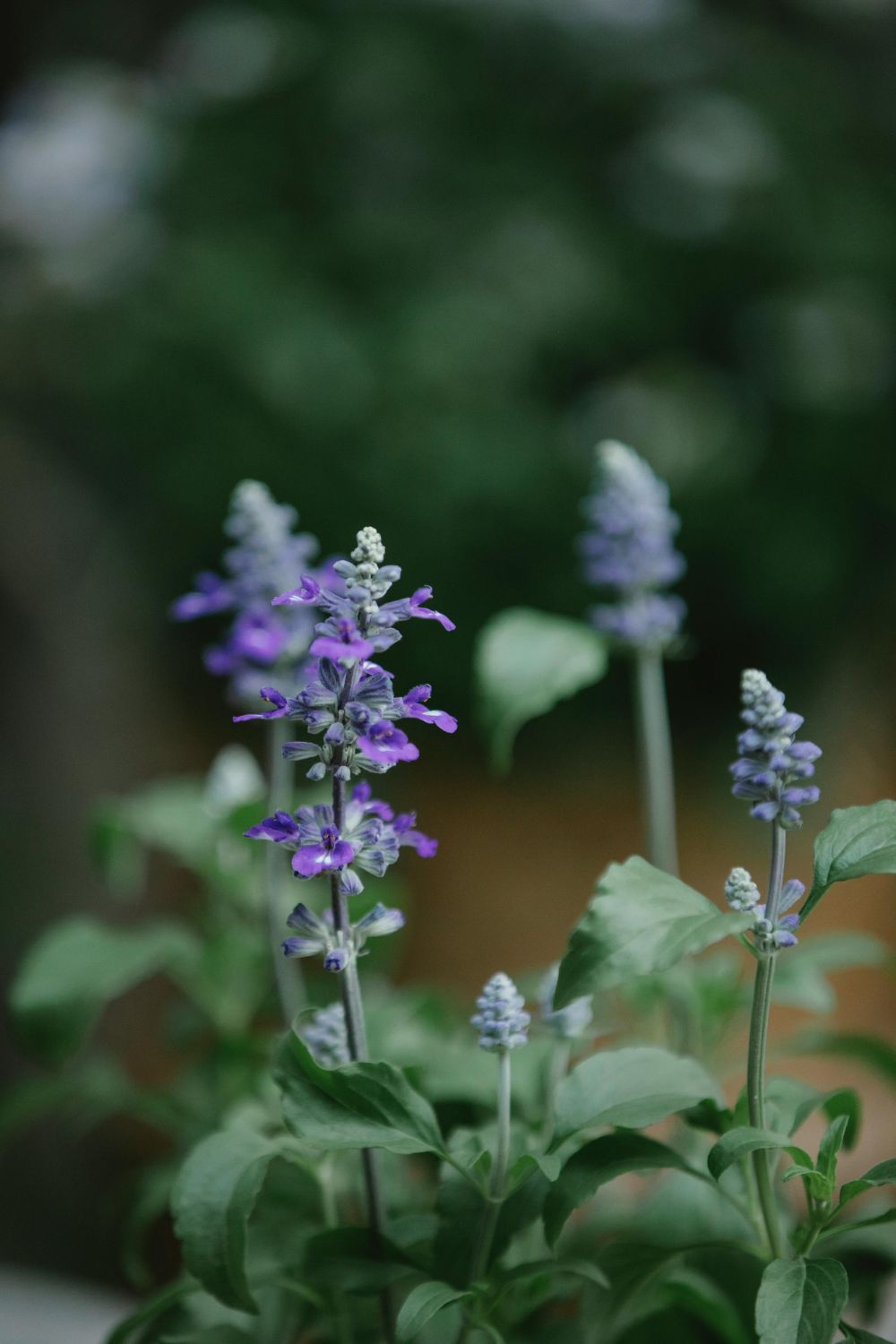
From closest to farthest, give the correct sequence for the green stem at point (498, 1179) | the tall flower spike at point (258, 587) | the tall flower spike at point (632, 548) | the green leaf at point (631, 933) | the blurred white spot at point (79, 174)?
the green leaf at point (631, 933)
the green stem at point (498, 1179)
the tall flower spike at point (258, 587)
the tall flower spike at point (632, 548)
the blurred white spot at point (79, 174)

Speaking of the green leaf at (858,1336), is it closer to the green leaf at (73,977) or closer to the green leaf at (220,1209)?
the green leaf at (220,1209)

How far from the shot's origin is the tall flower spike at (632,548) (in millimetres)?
767

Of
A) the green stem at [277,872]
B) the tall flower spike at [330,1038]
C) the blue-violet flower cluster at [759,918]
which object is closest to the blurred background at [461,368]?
the green stem at [277,872]

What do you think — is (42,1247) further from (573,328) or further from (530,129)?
(530,129)

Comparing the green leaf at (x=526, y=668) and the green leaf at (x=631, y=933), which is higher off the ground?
the green leaf at (x=526, y=668)

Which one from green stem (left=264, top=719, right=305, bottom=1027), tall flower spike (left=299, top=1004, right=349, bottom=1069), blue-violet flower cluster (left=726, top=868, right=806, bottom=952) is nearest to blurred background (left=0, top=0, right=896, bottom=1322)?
green stem (left=264, top=719, right=305, bottom=1027)

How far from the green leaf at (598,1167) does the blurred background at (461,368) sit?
1153mm

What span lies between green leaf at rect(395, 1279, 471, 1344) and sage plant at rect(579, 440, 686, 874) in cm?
33

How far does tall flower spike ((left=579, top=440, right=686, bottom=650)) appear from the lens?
0.77 meters

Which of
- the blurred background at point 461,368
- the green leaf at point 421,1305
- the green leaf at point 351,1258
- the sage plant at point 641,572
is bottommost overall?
the green leaf at point 421,1305

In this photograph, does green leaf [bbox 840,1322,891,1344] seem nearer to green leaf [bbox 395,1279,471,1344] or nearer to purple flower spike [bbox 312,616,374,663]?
green leaf [bbox 395,1279,471,1344]

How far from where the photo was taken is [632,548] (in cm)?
80

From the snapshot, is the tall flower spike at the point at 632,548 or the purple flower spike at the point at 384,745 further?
the tall flower spike at the point at 632,548

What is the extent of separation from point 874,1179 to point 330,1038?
237 millimetres
